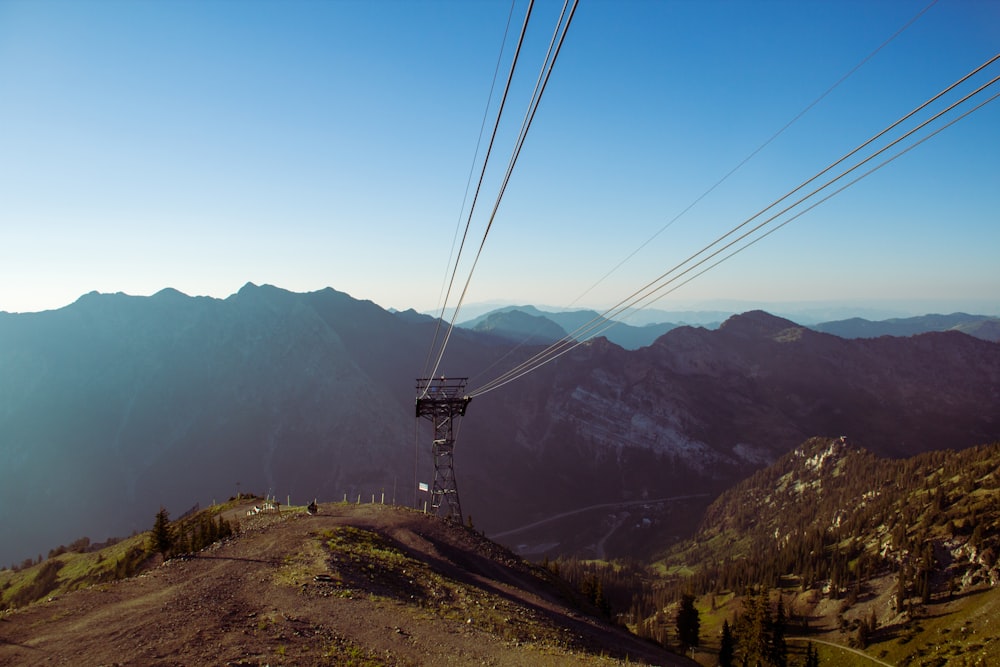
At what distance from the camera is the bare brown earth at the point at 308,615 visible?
667 inches

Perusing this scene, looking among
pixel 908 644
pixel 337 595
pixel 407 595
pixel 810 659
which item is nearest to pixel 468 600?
pixel 407 595

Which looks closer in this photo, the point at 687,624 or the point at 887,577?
the point at 687,624

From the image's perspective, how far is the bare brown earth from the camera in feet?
55.6

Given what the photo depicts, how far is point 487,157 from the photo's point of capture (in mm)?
14242

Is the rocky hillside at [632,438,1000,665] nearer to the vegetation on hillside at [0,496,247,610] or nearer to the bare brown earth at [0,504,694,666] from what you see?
the bare brown earth at [0,504,694,666]

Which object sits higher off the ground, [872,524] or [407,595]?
[407,595]

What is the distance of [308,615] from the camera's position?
20.4 m

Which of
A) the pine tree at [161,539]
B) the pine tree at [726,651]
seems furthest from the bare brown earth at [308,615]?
the pine tree at [726,651]

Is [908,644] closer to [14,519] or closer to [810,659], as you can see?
[810,659]

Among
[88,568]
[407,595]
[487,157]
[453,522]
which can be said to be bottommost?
[88,568]

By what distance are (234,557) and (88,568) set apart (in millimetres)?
65035

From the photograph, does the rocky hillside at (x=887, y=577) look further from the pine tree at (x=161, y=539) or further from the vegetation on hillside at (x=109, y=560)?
the pine tree at (x=161, y=539)

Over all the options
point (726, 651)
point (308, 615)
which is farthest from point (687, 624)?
point (308, 615)

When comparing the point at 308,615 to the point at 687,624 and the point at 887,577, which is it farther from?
the point at 887,577
